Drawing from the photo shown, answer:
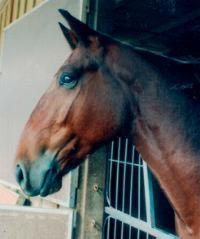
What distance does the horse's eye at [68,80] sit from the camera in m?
1.63

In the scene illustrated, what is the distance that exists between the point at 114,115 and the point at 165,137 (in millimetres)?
238

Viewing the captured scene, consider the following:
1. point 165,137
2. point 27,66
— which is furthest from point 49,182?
point 27,66

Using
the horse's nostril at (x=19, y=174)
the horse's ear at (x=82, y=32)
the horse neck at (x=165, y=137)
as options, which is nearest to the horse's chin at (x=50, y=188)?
the horse's nostril at (x=19, y=174)

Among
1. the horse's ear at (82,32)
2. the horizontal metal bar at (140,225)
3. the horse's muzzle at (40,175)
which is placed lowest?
the horizontal metal bar at (140,225)

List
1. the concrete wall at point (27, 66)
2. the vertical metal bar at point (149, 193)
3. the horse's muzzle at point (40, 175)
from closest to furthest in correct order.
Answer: the horse's muzzle at point (40, 175), the vertical metal bar at point (149, 193), the concrete wall at point (27, 66)

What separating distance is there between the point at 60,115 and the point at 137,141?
14.0 inches

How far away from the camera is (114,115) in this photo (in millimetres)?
1590

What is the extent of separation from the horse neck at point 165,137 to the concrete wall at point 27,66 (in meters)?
0.94

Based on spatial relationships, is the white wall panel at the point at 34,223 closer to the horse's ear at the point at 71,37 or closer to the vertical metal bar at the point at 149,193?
the vertical metal bar at the point at 149,193

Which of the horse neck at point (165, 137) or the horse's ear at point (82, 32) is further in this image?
the horse's ear at point (82, 32)

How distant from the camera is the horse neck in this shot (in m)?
1.47

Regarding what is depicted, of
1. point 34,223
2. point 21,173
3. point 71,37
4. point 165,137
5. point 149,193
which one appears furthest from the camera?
point 34,223

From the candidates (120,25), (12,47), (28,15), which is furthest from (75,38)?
(12,47)

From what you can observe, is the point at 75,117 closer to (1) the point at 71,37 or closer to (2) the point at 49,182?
(2) the point at 49,182
